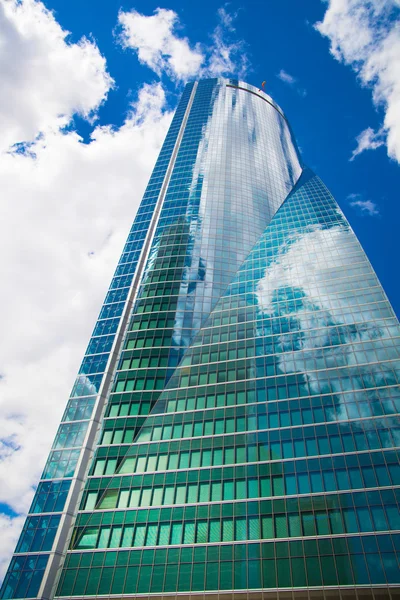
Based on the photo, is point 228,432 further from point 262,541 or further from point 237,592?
point 237,592

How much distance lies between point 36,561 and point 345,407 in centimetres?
4413

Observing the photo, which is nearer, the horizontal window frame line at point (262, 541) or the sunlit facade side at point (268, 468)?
the horizontal window frame line at point (262, 541)

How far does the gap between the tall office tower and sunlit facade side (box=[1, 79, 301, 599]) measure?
1.19 ft

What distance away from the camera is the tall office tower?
51.6 meters

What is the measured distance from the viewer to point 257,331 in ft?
258

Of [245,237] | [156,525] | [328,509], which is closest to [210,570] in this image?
[156,525]

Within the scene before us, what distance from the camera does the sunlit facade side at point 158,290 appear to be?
6075cm

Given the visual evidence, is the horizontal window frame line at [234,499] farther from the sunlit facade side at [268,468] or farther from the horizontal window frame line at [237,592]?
the horizontal window frame line at [237,592]

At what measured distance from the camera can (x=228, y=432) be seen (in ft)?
213

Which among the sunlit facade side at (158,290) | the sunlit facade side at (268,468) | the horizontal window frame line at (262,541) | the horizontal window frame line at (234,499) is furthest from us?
the sunlit facade side at (158,290)

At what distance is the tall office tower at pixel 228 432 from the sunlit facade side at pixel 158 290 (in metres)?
0.36

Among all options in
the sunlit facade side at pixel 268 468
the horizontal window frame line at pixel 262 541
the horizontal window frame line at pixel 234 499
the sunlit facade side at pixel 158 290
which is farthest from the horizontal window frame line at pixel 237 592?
the horizontal window frame line at pixel 234 499

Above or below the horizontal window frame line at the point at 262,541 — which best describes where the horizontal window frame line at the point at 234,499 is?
above

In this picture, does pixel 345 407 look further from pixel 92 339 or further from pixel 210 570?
pixel 92 339
